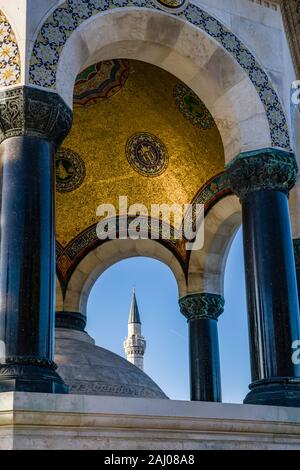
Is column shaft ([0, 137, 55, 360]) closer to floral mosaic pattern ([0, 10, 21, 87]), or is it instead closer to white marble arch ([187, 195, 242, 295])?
floral mosaic pattern ([0, 10, 21, 87])

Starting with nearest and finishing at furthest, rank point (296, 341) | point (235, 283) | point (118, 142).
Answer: point (296, 341) < point (118, 142) < point (235, 283)

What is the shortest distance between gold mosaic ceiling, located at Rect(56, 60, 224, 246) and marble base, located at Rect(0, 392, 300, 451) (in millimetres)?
4814

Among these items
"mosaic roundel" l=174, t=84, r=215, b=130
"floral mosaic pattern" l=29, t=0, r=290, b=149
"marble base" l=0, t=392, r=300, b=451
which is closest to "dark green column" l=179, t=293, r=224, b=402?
"mosaic roundel" l=174, t=84, r=215, b=130

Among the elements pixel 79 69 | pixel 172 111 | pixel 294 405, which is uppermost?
pixel 172 111

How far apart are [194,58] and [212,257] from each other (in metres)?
4.06

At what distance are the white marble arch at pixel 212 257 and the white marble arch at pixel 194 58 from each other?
3233 mm

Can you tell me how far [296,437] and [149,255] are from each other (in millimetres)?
6092

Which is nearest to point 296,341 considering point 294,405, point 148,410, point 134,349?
point 294,405

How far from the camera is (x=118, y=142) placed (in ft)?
34.6

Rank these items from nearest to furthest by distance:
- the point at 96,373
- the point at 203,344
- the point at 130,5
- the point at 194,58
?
the point at 130,5
the point at 194,58
the point at 96,373
the point at 203,344

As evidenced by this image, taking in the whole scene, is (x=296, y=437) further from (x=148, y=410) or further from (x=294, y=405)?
(x=148, y=410)

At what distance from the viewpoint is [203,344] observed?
1021 centimetres
